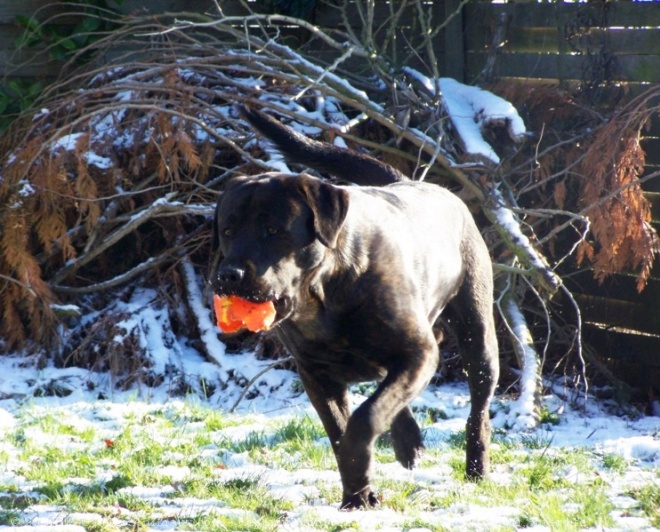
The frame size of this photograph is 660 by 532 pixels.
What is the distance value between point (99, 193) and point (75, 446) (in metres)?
2.22

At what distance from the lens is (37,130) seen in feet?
21.2

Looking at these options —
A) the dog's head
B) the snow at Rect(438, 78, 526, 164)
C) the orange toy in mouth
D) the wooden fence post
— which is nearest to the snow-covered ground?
the orange toy in mouth

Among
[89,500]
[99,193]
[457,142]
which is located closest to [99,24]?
[99,193]

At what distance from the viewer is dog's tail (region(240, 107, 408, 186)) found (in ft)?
15.2

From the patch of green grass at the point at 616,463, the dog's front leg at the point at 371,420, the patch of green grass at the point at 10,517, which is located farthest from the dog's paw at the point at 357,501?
the patch of green grass at the point at 616,463

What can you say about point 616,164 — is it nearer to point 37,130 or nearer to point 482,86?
point 482,86

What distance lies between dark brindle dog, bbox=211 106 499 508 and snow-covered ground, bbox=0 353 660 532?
0.25 meters

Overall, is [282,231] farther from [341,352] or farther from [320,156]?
[320,156]

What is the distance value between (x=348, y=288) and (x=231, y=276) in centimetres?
56

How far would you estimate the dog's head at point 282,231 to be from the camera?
361 centimetres

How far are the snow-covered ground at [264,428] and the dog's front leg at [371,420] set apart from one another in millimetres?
105

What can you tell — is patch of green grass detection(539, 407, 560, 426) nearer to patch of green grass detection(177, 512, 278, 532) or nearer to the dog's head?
the dog's head

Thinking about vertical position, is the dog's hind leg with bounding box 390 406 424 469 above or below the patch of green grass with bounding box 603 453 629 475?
above

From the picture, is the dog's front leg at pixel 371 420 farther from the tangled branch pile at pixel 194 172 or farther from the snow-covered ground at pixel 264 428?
the tangled branch pile at pixel 194 172
